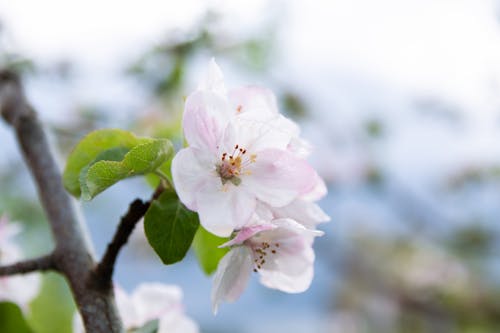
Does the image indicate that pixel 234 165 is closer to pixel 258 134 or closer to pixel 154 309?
pixel 258 134

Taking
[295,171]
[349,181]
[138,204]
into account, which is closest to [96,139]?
[138,204]

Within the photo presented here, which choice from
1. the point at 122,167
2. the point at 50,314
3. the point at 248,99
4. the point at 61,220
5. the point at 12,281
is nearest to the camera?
the point at 122,167

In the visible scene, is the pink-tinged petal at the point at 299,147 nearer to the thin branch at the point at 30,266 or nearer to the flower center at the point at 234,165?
the flower center at the point at 234,165

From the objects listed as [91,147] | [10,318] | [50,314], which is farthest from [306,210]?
[50,314]

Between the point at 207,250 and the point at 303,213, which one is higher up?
the point at 303,213

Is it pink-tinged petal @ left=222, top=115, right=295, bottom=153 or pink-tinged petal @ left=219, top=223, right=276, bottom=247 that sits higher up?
pink-tinged petal @ left=222, top=115, right=295, bottom=153

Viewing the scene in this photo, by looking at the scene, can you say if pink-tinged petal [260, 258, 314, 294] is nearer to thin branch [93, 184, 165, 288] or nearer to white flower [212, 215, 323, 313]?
white flower [212, 215, 323, 313]

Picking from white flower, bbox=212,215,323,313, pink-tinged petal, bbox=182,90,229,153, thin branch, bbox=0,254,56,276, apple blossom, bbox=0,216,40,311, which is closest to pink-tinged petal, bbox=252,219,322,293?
white flower, bbox=212,215,323,313
